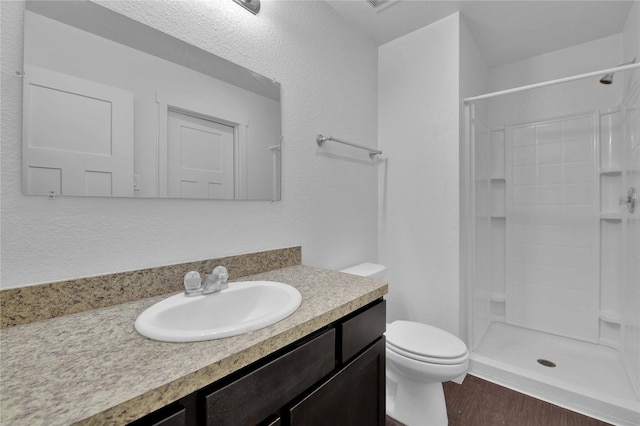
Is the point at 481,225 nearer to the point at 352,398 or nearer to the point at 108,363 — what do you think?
the point at 352,398

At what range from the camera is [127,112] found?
3.09 feet

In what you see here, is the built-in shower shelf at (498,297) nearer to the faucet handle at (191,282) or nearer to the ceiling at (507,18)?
the ceiling at (507,18)

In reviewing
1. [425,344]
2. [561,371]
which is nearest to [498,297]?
[561,371]

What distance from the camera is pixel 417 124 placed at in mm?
2012

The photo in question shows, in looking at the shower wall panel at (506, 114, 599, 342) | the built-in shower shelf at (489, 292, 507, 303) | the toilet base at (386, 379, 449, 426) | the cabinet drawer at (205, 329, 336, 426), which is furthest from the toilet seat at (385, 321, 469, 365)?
the shower wall panel at (506, 114, 599, 342)

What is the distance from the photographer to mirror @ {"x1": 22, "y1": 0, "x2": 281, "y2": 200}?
2.63 ft

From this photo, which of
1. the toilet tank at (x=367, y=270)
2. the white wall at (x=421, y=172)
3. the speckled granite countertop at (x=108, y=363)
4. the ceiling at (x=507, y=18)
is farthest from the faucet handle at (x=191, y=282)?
the ceiling at (x=507, y=18)

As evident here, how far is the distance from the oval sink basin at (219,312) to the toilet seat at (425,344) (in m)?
0.79

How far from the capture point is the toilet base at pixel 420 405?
140cm

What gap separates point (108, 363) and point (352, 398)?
70cm

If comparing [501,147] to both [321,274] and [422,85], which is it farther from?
[321,274]

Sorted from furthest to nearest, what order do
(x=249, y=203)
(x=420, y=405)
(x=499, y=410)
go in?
(x=499, y=410)
(x=420, y=405)
(x=249, y=203)

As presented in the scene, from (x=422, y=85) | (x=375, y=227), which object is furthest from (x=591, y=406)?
(x=422, y=85)

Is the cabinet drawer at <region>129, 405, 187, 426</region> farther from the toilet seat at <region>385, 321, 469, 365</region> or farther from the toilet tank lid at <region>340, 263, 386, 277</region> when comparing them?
the toilet tank lid at <region>340, 263, 386, 277</region>
